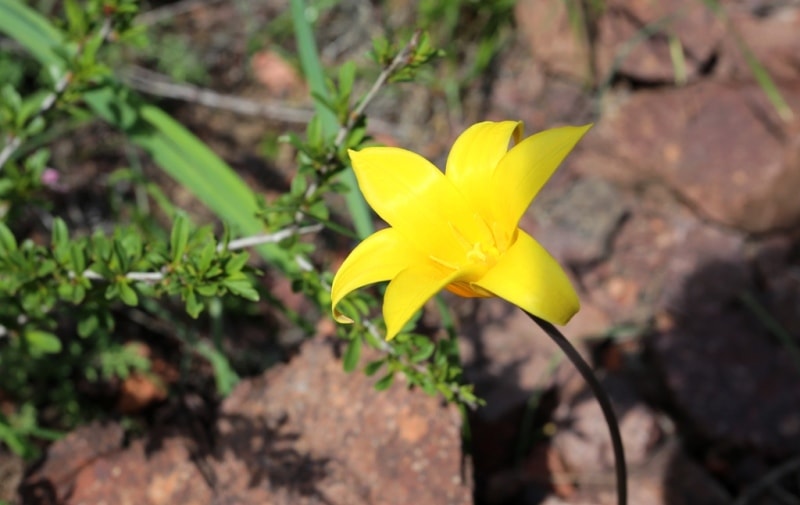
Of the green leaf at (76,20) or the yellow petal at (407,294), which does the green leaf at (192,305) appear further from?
the green leaf at (76,20)

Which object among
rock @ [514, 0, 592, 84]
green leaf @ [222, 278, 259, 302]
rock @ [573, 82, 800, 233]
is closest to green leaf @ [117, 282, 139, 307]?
green leaf @ [222, 278, 259, 302]

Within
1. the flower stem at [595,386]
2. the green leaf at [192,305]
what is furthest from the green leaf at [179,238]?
the flower stem at [595,386]

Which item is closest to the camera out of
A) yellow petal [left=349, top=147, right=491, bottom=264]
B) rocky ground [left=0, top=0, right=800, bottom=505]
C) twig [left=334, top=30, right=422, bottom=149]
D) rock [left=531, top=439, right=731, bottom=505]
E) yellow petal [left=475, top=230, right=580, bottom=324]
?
yellow petal [left=475, top=230, right=580, bottom=324]

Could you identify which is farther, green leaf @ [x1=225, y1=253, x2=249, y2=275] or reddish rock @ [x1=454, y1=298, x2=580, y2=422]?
reddish rock @ [x1=454, y1=298, x2=580, y2=422]

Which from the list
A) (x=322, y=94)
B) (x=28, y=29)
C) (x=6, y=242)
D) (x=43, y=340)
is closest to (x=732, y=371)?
(x=322, y=94)

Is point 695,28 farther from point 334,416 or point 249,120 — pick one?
point 334,416

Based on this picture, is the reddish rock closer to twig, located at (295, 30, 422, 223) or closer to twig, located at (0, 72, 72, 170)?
twig, located at (295, 30, 422, 223)
